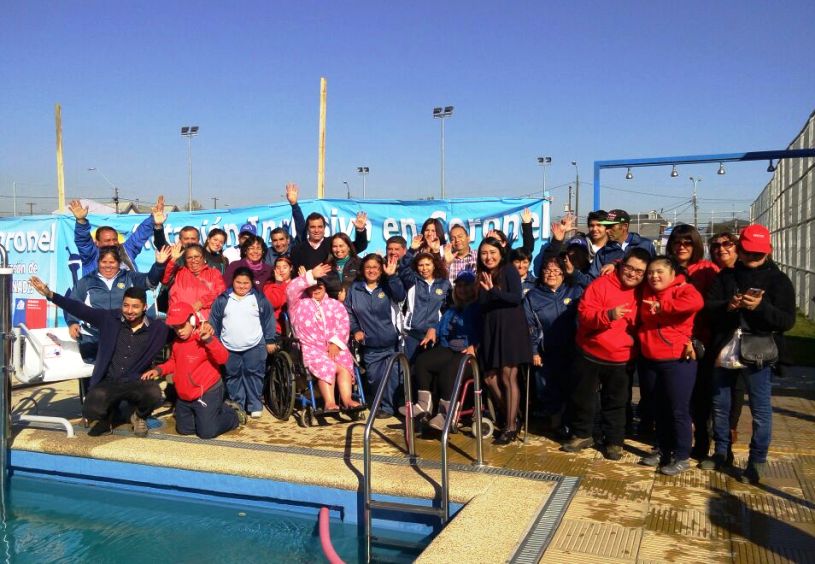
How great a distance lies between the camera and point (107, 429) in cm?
607

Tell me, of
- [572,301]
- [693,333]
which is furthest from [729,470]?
[572,301]

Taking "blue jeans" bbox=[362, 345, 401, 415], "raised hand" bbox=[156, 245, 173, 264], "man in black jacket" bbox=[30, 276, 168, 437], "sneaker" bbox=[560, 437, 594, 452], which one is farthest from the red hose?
"raised hand" bbox=[156, 245, 173, 264]

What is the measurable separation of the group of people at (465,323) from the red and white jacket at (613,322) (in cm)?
1

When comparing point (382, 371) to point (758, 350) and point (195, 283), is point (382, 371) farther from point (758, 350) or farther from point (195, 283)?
point (758, 350)

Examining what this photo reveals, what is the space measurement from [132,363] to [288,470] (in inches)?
85.6

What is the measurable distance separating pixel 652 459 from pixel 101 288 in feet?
17.5

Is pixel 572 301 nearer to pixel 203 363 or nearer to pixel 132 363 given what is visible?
pixel 203 363

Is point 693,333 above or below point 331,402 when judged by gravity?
above

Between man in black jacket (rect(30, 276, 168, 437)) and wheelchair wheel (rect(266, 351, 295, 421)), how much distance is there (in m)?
1.11

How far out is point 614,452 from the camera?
5.18 meters

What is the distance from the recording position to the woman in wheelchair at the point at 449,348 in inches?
Result: 232

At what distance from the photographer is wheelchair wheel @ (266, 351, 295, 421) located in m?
6.42

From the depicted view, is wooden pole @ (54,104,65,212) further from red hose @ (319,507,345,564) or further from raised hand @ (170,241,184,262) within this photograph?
red hose @ (319,507,345,564)

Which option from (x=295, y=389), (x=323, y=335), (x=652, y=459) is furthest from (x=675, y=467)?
(x=295, y=389)
